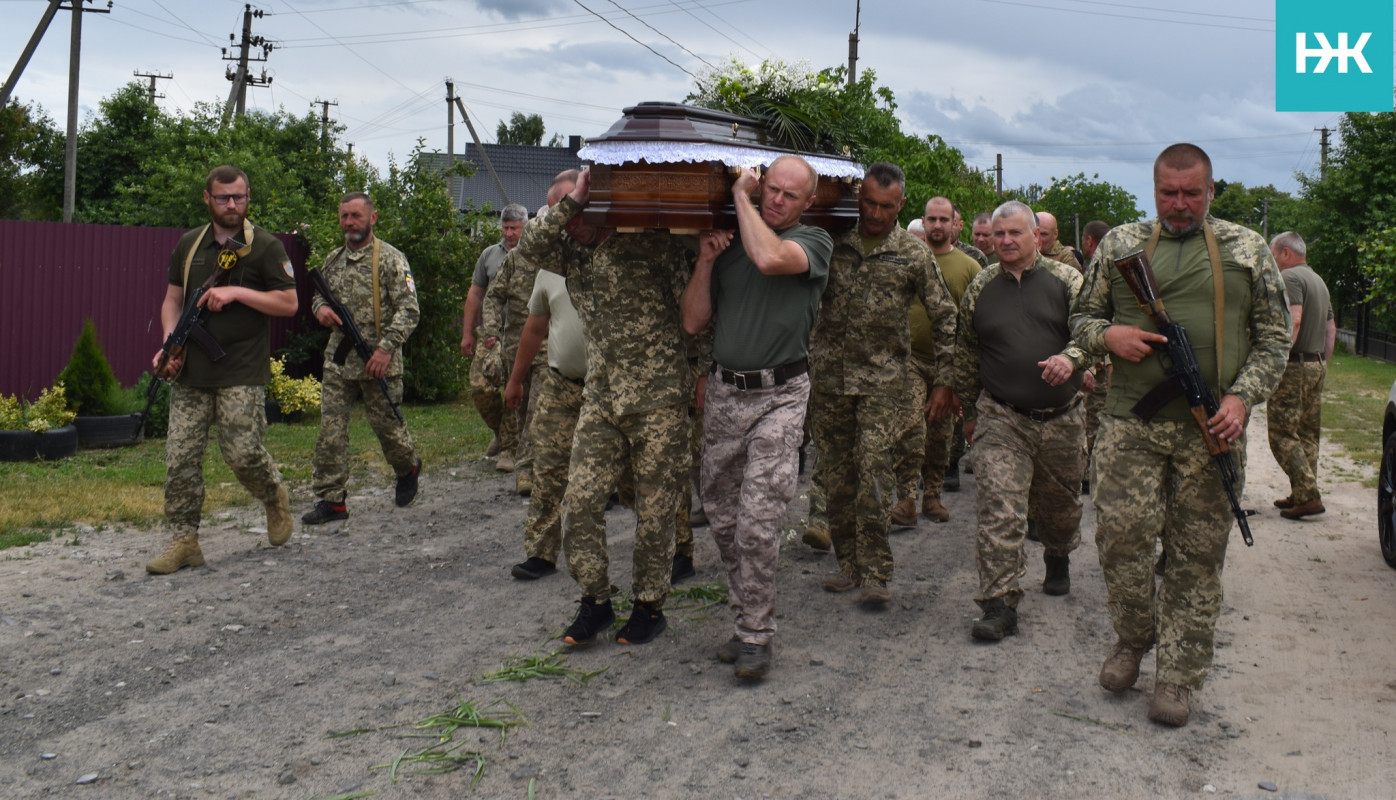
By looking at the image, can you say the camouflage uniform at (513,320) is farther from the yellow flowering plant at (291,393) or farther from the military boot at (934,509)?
the yellow flowering plant at (291,393)

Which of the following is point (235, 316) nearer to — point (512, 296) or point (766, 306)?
point (512, 296)

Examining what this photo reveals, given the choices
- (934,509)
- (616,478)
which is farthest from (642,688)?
(934,509)

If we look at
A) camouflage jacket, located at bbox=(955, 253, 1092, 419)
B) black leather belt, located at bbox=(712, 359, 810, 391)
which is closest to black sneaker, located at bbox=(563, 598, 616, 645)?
black leather belt, located at bbox=(712, 359, 810, 391)

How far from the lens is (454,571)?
22.2 feet

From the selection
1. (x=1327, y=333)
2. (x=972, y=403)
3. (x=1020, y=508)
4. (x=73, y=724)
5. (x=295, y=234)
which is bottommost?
(x=73, y=724)

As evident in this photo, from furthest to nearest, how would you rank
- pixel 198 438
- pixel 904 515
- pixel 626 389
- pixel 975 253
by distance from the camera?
pixel 975 253
pixel 904 515
pixel 198 438
pixel 626 389

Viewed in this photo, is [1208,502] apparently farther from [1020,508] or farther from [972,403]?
[972,403]

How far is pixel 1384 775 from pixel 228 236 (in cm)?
619

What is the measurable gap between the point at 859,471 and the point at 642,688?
75.5 inches

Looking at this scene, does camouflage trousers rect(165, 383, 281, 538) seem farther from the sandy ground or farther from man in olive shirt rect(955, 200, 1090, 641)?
man in olive shirt rect(955, 200, 1090, 641)

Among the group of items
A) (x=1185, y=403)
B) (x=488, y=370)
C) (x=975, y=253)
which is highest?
(x=975, y=253)

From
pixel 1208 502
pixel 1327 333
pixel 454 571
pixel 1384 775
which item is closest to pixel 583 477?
pixel 454 571

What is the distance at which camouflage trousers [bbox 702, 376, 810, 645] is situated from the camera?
16.5 feet

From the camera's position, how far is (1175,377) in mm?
4469
